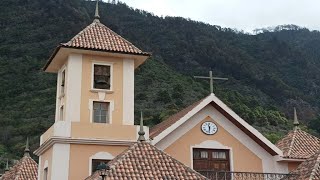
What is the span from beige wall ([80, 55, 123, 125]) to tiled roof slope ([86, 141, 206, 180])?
439 centimetres

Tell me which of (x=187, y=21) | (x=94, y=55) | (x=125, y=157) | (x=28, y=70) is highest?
(x=187, y=21)

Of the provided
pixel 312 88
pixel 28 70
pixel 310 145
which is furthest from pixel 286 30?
pixel 310 145

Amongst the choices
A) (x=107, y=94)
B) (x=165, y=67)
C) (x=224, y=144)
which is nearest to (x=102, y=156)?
(x=107, y=94)

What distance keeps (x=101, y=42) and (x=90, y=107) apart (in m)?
3.06

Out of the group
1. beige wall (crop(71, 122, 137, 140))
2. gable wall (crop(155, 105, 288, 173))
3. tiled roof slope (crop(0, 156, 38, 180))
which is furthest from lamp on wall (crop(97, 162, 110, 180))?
tiled roof slope (crop(0, 156, 38, 180))

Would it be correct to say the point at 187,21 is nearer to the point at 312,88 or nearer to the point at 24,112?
the point at 312,88

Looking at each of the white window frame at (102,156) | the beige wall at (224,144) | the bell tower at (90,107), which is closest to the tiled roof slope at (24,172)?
the bell tower at (90,107)

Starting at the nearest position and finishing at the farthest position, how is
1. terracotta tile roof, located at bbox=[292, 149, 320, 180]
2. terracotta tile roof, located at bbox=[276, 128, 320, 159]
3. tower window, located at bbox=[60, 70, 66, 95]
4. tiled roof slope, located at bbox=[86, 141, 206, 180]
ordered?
tiled roof slope, located at bbox=[86, 141, 206, 180] → terracotta tile roof, located at bbox=[292, 149, 320, 180] → terracotta tile roof, located at bbox=[276, 128, 320, 159] → tower window, located at bbox=[60, 70, 66, 95]

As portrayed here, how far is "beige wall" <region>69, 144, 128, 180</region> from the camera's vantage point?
2198 centimetres

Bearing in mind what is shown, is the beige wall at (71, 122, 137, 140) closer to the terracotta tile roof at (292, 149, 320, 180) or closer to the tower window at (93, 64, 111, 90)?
the tower window at (93, 64, 111, 90)

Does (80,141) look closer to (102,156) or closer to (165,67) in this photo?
(102,156)

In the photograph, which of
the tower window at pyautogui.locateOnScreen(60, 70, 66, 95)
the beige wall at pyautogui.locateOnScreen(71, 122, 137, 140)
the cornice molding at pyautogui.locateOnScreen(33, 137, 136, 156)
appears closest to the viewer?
the cornice molding at pyautogui.locateOnScreen(33, 137, 136, 156)

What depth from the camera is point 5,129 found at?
231 ft

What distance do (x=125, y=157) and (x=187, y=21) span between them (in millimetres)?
100500
